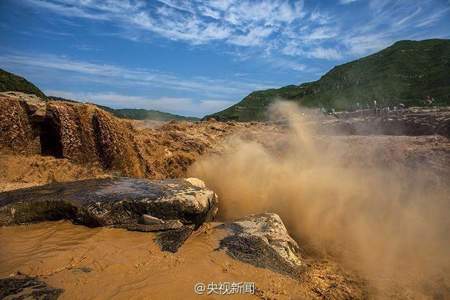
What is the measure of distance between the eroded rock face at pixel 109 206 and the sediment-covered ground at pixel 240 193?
0.84 ft

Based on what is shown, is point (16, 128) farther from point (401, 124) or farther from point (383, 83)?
point (383, 83)

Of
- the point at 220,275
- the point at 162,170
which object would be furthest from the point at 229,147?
the point at 220,275

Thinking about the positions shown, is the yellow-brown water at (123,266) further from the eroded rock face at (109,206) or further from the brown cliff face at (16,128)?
the brown cliff face at (16,128)

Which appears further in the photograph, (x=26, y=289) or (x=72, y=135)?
(x=72, y=135)

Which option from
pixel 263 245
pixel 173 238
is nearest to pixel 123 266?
pixel 173 238

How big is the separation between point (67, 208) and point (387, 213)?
783 centimetres

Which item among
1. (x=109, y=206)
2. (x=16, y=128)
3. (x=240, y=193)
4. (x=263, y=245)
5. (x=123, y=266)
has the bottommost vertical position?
(x=240, y=193)

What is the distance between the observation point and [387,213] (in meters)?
8.93

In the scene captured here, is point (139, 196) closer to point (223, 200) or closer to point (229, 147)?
point (223, 200)

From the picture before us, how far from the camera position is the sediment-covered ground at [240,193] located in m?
5.19

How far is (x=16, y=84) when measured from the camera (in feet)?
146

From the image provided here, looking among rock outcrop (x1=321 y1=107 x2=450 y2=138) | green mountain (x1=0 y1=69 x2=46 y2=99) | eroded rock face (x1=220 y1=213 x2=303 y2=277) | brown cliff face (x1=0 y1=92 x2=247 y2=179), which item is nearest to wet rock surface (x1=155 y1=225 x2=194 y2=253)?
eroded rock face (x1=220 y1=213 x2=303 y2=277)

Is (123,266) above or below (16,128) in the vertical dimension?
below

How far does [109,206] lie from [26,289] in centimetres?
246
